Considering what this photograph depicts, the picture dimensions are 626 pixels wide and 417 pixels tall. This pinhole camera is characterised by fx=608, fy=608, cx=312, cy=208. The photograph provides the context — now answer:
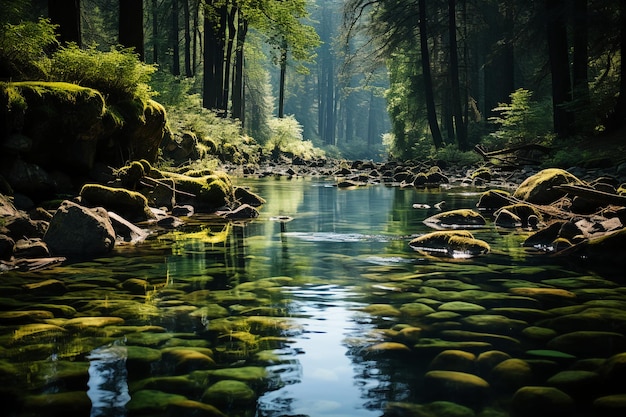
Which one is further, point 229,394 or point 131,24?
point 131,24

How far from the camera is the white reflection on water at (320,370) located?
2.67 meters

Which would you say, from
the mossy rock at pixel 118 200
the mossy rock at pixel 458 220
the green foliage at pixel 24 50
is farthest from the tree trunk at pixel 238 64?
the mossy rock at pixel 458 220

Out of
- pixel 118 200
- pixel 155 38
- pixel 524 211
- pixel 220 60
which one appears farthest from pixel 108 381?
pixel 155 38

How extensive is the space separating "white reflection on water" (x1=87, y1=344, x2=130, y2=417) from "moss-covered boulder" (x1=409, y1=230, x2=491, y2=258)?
403 cm

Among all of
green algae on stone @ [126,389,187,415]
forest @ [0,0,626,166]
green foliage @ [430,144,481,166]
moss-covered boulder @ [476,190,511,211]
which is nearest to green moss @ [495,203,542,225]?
moss-covered boulder @ [476,190,511,211]

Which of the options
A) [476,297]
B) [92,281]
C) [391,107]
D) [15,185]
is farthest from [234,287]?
[391,107]

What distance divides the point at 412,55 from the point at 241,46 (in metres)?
8.56

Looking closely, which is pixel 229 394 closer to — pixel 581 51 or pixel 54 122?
pixel 54 122

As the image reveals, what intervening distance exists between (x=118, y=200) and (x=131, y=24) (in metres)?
5.98

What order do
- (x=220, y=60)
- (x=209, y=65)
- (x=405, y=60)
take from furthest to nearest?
(x=405, y=60) → (x=220, y=60) → (x=209, y=65)

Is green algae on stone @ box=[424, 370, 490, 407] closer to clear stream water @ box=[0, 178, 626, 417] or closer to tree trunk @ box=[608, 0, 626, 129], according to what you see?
clear stream water @ box=[0, 178, 626, 417]

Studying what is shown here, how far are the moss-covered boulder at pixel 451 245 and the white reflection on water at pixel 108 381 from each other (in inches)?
159

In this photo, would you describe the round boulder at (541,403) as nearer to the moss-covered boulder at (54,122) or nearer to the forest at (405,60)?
the moss-covered boulder at (54,122)

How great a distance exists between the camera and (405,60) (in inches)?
1250
